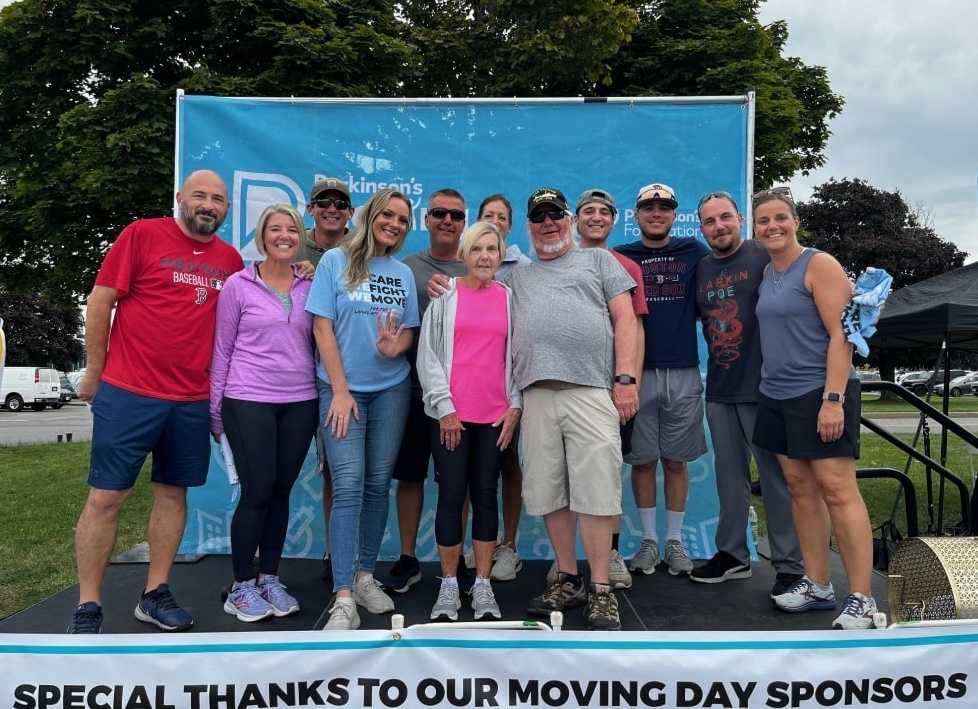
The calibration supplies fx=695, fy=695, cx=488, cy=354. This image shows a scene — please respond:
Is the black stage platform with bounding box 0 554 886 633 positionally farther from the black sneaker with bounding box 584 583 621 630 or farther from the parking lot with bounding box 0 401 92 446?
the parking lot with bounding box 0 401 92 446

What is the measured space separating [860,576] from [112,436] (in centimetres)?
294

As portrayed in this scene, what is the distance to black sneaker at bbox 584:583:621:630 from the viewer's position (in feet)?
8.74

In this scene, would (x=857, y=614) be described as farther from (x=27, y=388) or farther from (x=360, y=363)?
(x=27, y=388)

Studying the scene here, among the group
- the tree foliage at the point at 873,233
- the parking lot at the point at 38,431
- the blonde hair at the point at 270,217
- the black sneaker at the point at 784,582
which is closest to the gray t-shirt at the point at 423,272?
the blonde hair at the point at 270,217

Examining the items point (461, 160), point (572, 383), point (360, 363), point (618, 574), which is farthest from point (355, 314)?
point (618, 574)

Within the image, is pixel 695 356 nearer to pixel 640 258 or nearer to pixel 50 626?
pixel 640 258

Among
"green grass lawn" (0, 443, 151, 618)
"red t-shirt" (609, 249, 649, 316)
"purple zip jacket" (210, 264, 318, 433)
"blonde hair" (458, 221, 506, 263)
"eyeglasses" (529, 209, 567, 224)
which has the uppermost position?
"eyeglasses" (529, 209, 567, 224)

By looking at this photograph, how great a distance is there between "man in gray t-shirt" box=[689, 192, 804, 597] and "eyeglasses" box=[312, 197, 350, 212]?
1.73 meters

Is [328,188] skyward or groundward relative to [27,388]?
skyward

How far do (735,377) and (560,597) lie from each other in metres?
1.32

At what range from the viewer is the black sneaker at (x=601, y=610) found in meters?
2.66

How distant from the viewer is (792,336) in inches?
111

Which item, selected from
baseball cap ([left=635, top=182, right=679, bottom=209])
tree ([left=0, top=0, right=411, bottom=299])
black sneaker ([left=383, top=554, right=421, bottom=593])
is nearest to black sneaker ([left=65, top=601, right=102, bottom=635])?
black sneaker ([left=383, top=554, right=421, bottom=593])

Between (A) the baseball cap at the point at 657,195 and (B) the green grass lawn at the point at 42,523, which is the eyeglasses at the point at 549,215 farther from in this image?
(B) the green grass lawn at the point at 42,523
